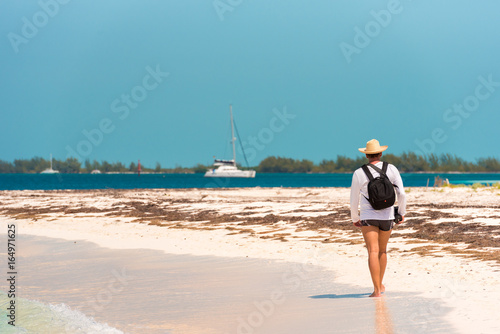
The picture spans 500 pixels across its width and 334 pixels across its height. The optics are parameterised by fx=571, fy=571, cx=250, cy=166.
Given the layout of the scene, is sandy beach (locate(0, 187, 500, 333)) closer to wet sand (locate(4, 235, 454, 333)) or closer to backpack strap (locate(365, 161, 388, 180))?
wet sand (locate(4, 235, 454, 333))

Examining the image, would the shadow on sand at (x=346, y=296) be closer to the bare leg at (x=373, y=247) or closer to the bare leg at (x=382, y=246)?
the bare leg at (x=373, y=247)

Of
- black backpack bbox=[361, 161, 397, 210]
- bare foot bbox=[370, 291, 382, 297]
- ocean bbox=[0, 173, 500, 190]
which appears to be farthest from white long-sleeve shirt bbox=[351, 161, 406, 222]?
ocean bbox=[0, 173, 500, 190]

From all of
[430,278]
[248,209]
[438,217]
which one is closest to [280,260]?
[430,278]

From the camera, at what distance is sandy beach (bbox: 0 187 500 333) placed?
6730 millimetres

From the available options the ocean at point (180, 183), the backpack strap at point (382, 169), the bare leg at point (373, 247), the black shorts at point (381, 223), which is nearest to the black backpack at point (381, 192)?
the backpack strap at point (382, 169)

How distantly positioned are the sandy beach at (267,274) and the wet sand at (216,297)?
0.02m

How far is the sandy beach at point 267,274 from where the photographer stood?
6730 millimetres

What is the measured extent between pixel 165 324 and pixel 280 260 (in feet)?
15.9

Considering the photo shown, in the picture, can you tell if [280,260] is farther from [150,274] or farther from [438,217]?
[438,217]

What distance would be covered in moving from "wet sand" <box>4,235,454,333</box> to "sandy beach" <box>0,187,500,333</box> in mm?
20

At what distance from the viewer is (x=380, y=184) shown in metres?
7.02

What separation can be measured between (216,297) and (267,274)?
1.94m

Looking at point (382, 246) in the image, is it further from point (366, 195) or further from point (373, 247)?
point (366, 195)

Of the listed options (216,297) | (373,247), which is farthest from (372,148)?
(216,297)
